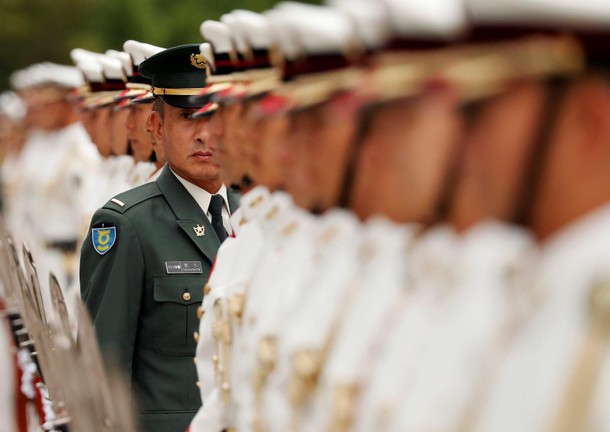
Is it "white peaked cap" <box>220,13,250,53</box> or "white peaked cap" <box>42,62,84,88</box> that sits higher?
"white peaked cap" <box>42,62,84,88</box>

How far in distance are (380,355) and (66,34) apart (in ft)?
127

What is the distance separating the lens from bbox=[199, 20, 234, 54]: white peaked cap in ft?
12.9

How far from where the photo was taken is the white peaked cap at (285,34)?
302 cm

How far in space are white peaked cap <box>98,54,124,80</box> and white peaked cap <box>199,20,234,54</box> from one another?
231 centimetres

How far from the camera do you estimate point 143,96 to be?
5.86m

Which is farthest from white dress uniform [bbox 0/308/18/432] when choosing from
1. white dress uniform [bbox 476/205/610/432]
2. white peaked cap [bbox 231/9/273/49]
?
white dress uniform [bbox 476/205/610/432]

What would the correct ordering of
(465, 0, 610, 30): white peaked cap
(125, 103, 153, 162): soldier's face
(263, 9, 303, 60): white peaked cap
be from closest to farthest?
(465, 0, 610, 30): white peaked cap, (263, 9, 303, 60): white peaked cap, (125, 103, 153, 162): soldier's face

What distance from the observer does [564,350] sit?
6.41 feet

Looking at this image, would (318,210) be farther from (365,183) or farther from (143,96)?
(143,96)

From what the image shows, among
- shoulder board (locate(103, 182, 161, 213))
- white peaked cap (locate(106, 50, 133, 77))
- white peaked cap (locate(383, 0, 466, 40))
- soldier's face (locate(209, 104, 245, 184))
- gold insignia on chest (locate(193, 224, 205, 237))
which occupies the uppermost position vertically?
white peaked cap (locate(106, 50, 133, 77))

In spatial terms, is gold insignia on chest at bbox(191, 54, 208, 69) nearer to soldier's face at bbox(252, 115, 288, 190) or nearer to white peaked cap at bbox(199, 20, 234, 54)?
white peaked cap at bbox(199, 20, 234, 54)

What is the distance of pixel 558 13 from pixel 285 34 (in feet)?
3.74

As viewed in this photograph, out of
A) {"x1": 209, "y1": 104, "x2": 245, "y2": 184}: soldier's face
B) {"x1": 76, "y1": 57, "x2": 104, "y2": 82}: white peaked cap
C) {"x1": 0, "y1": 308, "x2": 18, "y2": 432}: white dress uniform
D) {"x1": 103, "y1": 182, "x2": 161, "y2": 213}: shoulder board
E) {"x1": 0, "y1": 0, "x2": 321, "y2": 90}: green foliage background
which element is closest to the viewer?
{"x1": 209, "y1": 104, "x2": 245, "y2": 184}: soldier's face

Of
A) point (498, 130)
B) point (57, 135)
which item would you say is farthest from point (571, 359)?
point (57, 135)
